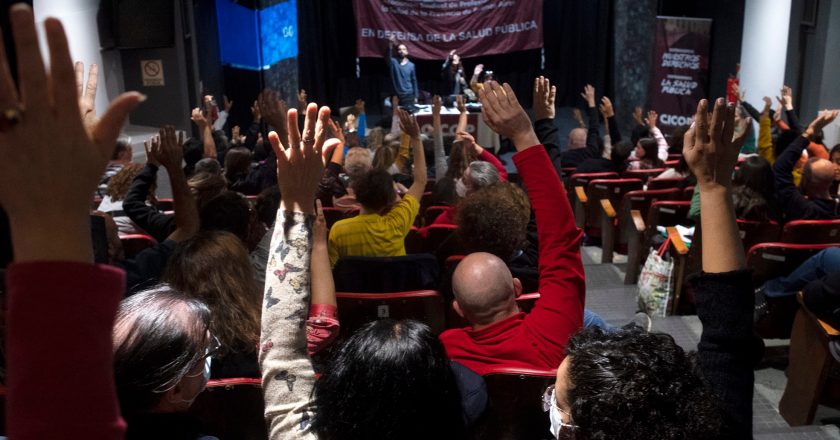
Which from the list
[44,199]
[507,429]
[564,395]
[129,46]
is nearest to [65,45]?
[44,199]

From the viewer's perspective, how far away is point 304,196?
1.21m

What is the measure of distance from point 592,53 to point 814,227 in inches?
425

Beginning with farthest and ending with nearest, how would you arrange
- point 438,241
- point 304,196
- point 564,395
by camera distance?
point 438,241
point 304,196
point 564,395

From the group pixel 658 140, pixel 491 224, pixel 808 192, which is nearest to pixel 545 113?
pixel 491 224

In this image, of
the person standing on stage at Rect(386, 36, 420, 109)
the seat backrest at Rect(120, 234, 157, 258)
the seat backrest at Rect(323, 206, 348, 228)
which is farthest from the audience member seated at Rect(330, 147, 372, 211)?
the person standing on stage at Rect(386, 36, 420, 109)

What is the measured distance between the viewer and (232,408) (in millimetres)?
1585

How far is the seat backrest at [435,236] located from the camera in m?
3.50

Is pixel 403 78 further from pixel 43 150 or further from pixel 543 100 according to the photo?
pixel 43 150

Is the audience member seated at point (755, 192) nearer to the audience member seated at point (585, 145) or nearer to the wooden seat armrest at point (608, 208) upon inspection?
the wooden seat armrest at point (608, 208)

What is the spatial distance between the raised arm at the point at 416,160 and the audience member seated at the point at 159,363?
2332 millimetres

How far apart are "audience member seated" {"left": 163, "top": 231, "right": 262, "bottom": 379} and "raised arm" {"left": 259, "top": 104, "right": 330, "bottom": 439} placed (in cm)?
64

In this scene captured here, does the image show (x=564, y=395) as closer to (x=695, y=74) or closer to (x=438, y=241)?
(x=438, y=241)

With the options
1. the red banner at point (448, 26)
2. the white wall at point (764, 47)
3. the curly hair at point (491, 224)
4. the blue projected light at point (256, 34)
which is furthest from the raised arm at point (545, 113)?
the red banner at point (448, 26)

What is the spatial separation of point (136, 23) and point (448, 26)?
6.63 meters
